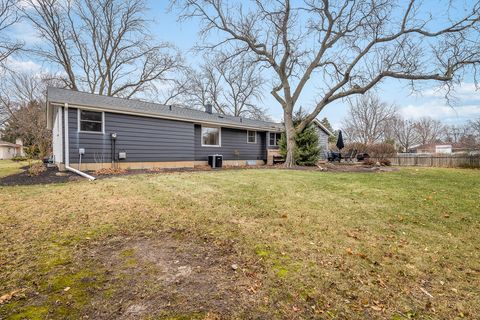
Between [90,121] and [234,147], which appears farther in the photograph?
[234,147]

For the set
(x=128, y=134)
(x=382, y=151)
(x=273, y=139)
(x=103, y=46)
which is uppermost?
(x=103, y=46)

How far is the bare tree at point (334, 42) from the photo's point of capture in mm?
12039

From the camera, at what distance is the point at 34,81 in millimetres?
24516

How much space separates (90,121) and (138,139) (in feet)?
6.70

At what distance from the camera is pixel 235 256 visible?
9.12ft

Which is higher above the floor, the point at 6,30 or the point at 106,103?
the point at 6,30

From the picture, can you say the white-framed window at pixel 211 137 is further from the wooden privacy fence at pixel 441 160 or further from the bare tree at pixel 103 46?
the wooden privacy fence at pixel 441 160

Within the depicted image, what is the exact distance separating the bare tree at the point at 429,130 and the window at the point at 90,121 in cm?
4954

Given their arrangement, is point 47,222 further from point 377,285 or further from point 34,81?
point 34,81

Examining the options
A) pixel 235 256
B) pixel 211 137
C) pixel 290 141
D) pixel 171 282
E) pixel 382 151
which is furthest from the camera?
pixel 382 151

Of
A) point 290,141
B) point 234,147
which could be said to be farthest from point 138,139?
point 290,141

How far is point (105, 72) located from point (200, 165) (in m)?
17.0

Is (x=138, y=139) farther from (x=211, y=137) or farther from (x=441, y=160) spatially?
(x=441, y=160)

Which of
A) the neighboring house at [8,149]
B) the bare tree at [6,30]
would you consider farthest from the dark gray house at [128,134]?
the neighboring house at [8,149]
